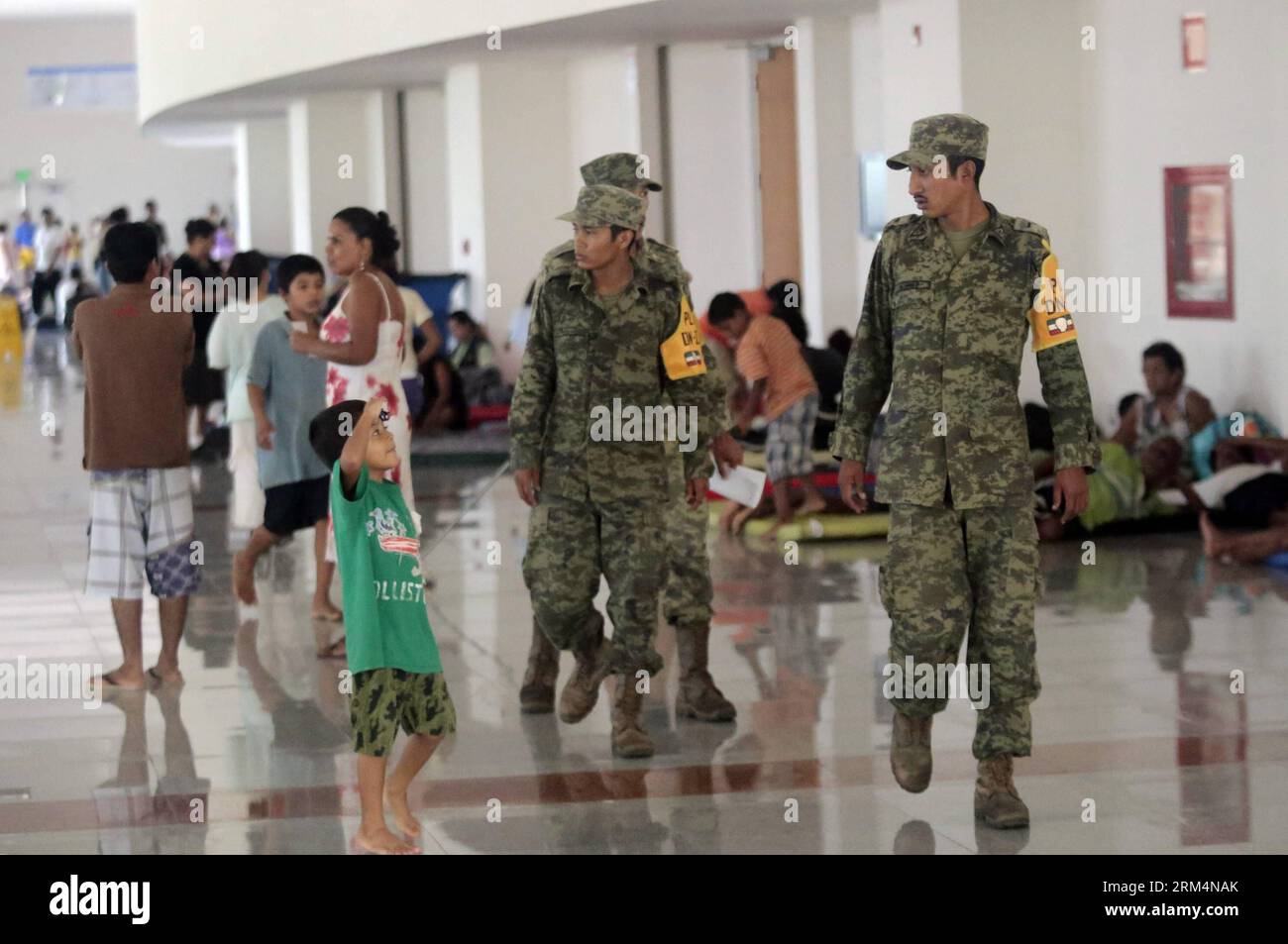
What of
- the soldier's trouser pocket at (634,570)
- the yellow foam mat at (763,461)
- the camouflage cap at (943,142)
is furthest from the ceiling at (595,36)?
the camouflage cap at (943,142)

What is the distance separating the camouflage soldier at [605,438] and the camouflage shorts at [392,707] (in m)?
1.10

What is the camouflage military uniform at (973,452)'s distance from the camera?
5426 mm

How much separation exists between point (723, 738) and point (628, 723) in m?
0.42

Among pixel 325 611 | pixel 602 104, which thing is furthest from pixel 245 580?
pixel 602 104

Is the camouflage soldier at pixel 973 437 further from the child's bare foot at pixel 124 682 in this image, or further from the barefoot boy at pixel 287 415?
the barefoot boy at pixel 287 415

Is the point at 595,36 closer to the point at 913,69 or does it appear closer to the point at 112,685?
the point at 913,69

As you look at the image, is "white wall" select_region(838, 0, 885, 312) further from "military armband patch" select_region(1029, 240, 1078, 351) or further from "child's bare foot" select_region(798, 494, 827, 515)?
"military armband patch" select_region(1029, 240, 1078, 351)

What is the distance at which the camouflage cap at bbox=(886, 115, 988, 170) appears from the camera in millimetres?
5430

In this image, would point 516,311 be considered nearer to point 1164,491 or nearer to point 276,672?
point 1164,491

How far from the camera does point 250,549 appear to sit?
29.8 ft

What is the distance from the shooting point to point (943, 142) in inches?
214

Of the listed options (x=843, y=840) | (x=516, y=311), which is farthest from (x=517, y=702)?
(x=516, y=311)

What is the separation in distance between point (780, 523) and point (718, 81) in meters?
7.19

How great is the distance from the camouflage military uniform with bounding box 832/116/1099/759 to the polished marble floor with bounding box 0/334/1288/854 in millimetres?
540
